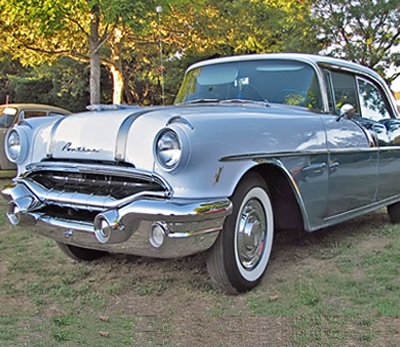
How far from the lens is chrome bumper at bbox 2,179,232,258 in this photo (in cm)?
250

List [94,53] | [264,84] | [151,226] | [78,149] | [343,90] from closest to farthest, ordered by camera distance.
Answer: [151,226]
[78,149]
[264,84]
[343,90]
[94,53]

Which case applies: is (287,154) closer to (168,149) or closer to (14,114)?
(168,149)

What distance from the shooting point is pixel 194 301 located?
2855 millimetres

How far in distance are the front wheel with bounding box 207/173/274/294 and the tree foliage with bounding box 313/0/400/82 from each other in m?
17.4

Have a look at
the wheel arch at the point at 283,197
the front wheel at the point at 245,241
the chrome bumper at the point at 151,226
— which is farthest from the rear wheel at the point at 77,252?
the wheel arch at the point at 283,197

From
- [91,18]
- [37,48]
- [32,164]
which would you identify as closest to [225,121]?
[32,164]

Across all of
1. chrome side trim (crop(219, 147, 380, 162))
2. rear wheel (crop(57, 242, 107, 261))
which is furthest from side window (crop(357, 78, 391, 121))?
rear wheel (crop(57, 242, 107, 261))

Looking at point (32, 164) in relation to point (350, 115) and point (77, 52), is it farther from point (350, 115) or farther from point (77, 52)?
point (77, 52)

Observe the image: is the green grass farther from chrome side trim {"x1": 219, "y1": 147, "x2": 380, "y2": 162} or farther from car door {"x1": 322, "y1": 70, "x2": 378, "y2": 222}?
chrome side trim {"x1": 219, "y1": 147, "x2": 380, "y2": 162}

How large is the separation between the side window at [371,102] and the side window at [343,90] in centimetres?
14

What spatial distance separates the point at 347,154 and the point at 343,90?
731 mm

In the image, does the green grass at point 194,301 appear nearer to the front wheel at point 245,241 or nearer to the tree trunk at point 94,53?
the front wheel at point 245,241

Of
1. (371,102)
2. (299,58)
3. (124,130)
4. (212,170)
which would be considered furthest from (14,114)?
(212,170)

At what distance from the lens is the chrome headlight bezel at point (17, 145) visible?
3.28 meters
